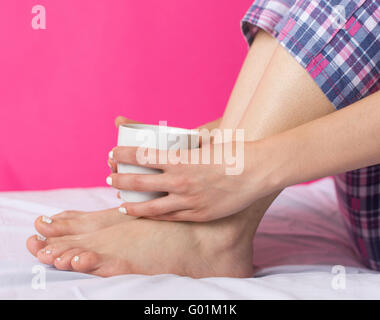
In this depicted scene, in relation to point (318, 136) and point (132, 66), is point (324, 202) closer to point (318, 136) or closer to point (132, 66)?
point (318, 136)

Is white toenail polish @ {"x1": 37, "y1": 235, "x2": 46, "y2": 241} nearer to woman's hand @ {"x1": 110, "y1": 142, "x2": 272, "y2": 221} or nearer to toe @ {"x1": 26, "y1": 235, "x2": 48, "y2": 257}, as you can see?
toe @ {"x1": 26, "y1": 235, "x2": 48, "y2": 257}

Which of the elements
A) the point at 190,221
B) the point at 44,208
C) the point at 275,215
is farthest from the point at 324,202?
the point at 44,208

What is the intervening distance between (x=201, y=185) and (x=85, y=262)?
8.4 inches

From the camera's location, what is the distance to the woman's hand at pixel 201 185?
704 mm

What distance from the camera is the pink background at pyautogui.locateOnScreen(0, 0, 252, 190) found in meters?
1.91

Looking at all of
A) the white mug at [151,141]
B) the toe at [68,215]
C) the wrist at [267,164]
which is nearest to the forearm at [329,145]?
the wrist at [267,164]

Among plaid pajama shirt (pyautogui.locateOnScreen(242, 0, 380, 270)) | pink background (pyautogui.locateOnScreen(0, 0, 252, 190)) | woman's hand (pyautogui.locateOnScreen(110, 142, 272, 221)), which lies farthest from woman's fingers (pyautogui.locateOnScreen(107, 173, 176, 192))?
pink background (pyautogui.locateOnScreen(0, 0, 252, 190))

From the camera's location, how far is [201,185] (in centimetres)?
72

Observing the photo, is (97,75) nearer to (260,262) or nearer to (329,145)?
(260,262)

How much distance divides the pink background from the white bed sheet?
82 cm

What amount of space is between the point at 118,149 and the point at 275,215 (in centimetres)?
55

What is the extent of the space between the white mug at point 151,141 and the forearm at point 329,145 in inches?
4.8

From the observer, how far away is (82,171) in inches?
81.7

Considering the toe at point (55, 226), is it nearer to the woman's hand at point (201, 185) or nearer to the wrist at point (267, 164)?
the woman's hand at point (201, 185)
